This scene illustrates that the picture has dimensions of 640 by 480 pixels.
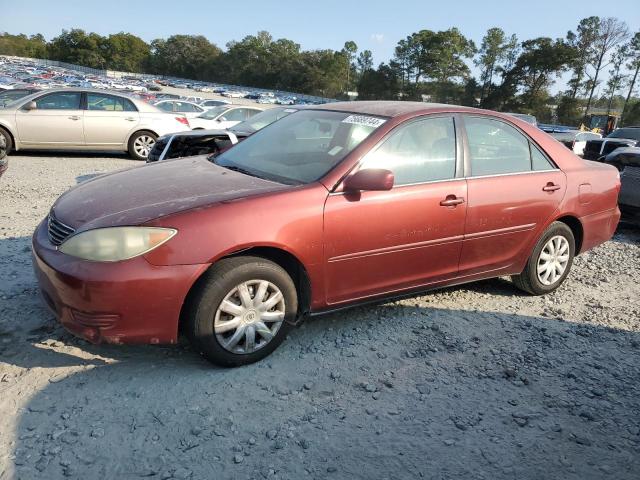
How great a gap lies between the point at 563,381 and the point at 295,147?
2.37 metres

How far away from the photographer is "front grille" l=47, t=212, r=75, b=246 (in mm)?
2865

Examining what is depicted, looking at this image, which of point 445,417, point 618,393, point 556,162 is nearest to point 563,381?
point 618,393

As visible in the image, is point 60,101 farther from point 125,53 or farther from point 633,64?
point 125,53

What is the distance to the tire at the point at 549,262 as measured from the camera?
4.25m

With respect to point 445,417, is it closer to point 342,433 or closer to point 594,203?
point 342,433

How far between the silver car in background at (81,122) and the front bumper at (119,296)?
843 cm

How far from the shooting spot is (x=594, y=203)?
4508 millimetres

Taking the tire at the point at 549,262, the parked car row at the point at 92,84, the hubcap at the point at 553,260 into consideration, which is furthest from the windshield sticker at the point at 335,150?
the parked car row at the point at 92,84

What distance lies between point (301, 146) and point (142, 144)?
820 cm

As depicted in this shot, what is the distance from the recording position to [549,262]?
4.38m

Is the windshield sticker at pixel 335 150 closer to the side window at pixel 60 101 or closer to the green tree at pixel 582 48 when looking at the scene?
the side window at pixel 60 101

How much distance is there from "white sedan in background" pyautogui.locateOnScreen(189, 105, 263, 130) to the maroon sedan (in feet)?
31.3

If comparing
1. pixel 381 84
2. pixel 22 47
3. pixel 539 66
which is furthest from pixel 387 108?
pixel 22 47

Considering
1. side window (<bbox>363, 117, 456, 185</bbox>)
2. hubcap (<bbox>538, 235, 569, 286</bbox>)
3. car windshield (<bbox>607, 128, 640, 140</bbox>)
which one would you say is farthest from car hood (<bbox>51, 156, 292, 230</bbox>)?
car windshield (<bbox>607, 128, 640, 140</bbox>)
